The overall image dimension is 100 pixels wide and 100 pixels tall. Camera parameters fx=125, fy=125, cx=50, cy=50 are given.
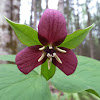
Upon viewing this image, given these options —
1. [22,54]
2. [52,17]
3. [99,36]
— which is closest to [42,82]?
[22,54]

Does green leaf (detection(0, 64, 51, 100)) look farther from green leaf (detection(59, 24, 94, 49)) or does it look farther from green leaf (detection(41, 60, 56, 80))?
green leaf (detection(59, 24, 94, 49))

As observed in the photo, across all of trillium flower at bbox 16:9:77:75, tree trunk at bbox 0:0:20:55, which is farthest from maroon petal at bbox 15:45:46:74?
tree trunk at bbox 0:0:20:55

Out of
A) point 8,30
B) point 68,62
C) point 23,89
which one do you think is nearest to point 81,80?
point 68,62

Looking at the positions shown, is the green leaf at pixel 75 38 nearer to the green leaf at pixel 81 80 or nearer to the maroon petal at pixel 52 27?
the maroon petal at pixel 52 27

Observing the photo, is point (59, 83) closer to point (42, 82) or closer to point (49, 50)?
point (42, 82)

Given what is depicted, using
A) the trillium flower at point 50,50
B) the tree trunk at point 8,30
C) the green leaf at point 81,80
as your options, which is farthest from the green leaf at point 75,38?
the tree trunk at point 8,30

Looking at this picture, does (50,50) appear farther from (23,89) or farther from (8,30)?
(8,30)
